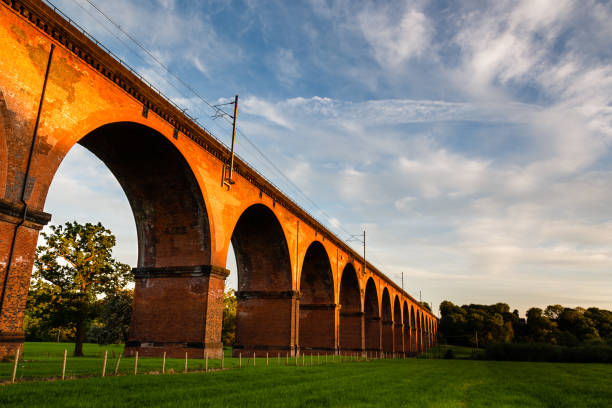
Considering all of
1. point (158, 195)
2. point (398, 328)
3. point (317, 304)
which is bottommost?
point (398, 328)

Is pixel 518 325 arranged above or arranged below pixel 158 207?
below

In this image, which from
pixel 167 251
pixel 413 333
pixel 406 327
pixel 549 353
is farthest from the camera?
pixel 413 333

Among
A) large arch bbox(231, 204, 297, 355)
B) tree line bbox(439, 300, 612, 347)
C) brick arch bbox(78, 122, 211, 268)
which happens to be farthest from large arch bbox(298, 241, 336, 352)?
tree line bbox(439, 300, 612, 347)

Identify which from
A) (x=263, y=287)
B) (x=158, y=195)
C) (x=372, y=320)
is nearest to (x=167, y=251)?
(x=158, y=195)

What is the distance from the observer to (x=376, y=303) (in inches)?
2159

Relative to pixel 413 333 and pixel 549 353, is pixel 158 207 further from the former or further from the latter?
pixel 413 333

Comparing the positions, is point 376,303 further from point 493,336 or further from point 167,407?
point 493,336

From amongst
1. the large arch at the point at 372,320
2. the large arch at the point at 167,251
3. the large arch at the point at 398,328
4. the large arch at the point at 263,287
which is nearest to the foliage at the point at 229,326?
the large arch at the point at 372,320

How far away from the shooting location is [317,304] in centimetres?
3812

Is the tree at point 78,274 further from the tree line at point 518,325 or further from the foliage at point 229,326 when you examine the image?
the tree line at point 518,325

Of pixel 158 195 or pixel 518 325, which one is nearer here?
pixel 158 195

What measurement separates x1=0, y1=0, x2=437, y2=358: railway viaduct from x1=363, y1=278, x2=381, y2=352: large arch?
13874 millimetres

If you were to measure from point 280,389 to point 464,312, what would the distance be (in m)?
130

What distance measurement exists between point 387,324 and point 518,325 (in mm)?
75914
